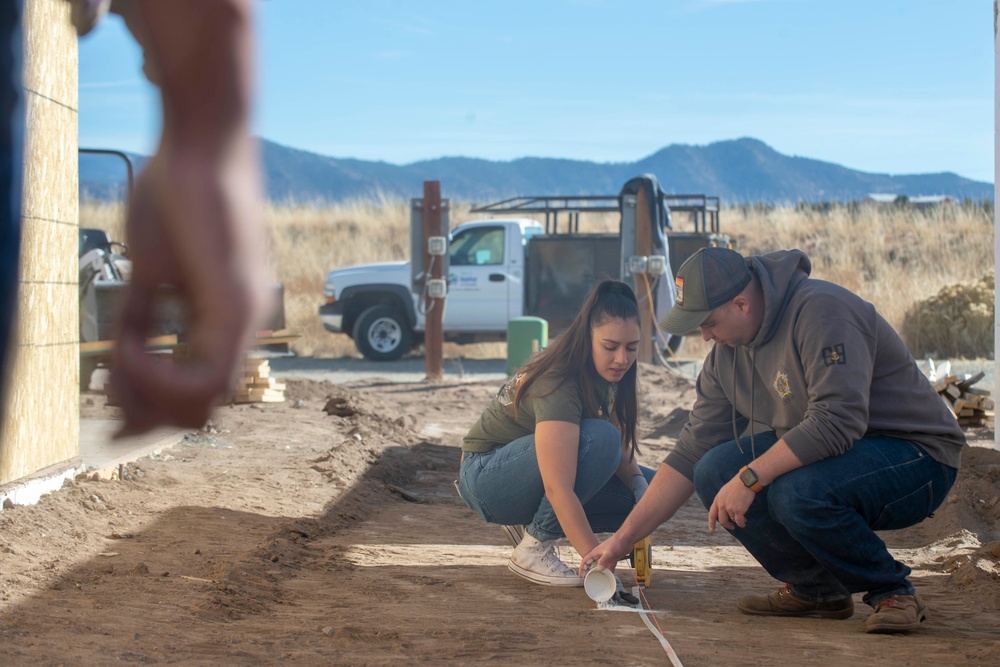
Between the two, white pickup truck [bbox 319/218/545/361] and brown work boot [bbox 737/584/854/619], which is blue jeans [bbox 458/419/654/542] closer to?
brown work boot [bbox 737/584/854/619]

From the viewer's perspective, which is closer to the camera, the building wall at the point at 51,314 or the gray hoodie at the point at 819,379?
the gray hoodie at the point at 819,379

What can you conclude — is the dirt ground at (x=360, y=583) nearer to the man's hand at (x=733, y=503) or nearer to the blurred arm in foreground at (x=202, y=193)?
the man's hand at (x=733, y=503)

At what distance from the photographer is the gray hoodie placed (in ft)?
11.0

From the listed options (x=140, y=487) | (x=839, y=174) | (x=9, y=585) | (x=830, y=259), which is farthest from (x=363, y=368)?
(x=839, y=174)

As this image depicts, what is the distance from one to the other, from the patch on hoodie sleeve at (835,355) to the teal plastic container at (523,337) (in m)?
8.39

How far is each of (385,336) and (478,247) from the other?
6.24 ft

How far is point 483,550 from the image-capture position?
496cm

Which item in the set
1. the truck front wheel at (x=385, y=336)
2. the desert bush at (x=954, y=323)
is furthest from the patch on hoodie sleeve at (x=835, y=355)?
the desert bush at (x=954, y=323)

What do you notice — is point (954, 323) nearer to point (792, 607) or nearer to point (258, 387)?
point (258, 387)

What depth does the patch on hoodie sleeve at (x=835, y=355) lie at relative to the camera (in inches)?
132

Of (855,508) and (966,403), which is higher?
(855,508)

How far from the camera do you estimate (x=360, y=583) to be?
4.23m

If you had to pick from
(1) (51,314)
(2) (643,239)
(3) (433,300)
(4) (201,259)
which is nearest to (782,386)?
(4) (201,259)

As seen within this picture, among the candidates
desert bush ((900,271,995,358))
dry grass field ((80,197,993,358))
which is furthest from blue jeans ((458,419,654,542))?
dry grass field ((80,197,993,358))
